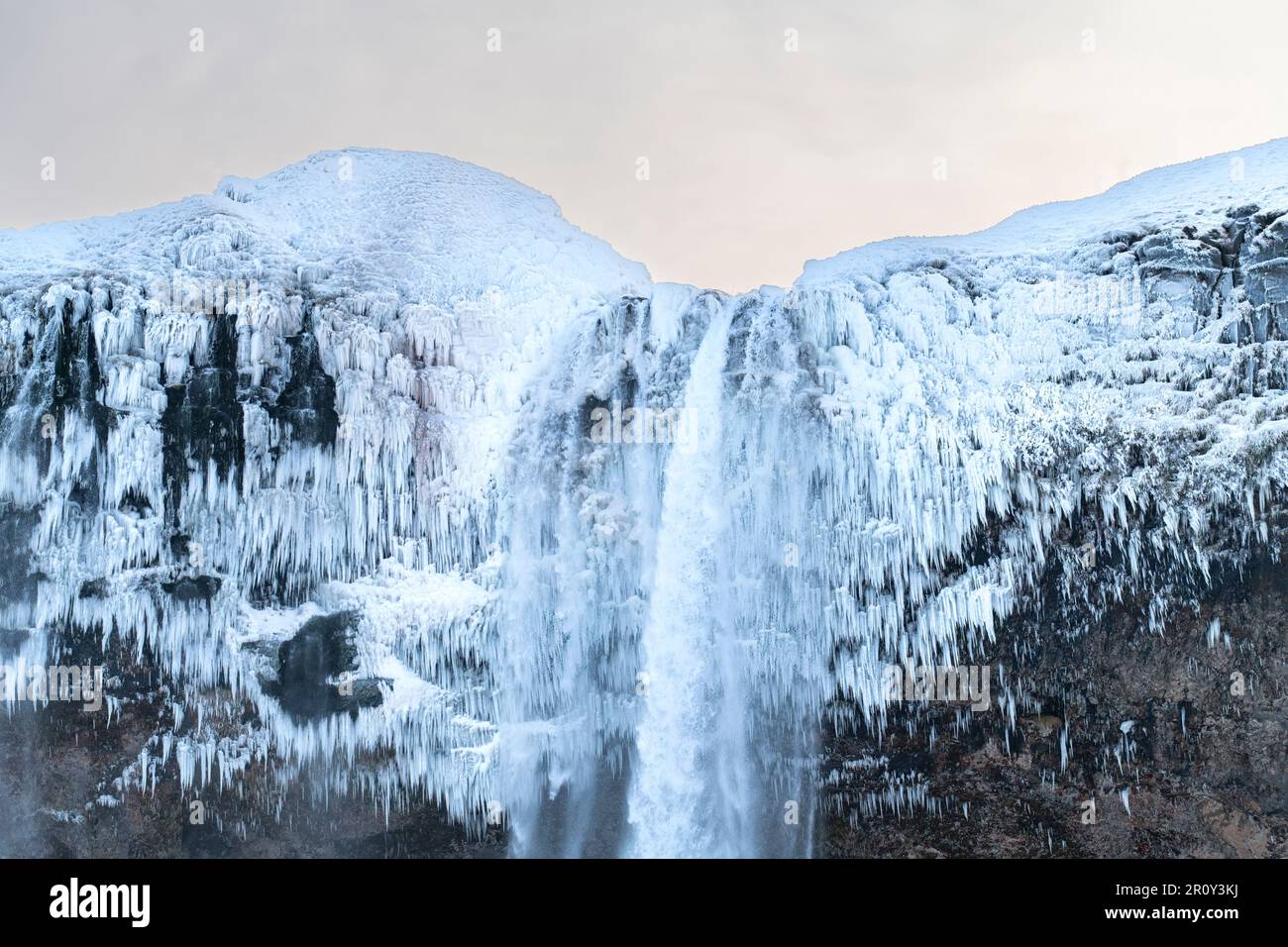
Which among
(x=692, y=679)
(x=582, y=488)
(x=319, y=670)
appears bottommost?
(x=692, y=679)

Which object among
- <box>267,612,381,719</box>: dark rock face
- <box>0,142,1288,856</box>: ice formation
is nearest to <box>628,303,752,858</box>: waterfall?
<box>0,142,1288,856</box>: ice formation

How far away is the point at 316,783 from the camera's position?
58.3 feet

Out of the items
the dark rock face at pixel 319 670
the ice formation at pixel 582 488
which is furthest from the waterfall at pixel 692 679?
the dark rock face at pixel 319 670

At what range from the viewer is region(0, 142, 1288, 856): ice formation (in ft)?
54.3

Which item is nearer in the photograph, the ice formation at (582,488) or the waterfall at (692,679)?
the ice formation at (582,488)

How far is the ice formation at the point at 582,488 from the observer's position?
54.3 ft

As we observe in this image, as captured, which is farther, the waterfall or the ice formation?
the waterfall

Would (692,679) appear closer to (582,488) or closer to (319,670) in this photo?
(582,488)

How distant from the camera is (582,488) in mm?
17594

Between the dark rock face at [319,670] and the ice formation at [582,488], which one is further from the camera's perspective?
the dark rock face at [319,670]

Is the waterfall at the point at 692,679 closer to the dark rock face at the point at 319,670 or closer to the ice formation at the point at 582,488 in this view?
the ice formation at the point at 582,488

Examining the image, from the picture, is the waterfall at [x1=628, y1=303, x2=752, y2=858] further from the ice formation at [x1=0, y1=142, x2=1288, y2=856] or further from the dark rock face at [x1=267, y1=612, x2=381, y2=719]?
the dark rock face at [x1=267, y1=612, x2=381, y2=719]

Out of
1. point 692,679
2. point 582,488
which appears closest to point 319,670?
point 582,488
